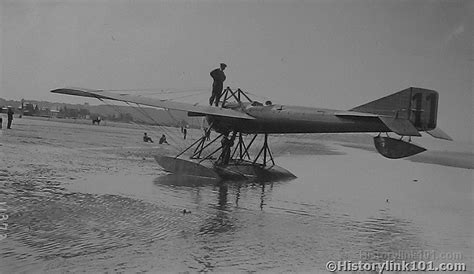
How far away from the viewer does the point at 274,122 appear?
9.14 feet

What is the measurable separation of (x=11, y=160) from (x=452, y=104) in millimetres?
2650

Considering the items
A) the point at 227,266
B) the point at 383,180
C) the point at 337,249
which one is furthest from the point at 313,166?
the point at 227,266

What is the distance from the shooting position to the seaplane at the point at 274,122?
87.6 inches

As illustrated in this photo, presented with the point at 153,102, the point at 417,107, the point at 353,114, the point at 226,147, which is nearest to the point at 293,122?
the point at 353,114

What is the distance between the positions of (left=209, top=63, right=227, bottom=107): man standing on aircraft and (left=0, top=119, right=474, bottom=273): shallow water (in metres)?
0.54

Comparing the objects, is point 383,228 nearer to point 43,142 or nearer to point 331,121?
point 331,121

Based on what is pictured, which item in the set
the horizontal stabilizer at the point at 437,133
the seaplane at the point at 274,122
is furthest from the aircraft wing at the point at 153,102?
the horizontal stabilizer at the point at 437,133

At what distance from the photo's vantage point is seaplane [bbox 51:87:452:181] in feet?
7.30

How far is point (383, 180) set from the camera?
286 centimetres

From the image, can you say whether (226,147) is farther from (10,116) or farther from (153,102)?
(10,116)

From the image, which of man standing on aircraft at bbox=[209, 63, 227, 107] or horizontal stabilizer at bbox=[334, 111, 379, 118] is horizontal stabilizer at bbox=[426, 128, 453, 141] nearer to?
horizontal stabilizer at bbox=[334, 111, 379, 118]

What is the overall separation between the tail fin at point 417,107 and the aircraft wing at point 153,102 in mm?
979

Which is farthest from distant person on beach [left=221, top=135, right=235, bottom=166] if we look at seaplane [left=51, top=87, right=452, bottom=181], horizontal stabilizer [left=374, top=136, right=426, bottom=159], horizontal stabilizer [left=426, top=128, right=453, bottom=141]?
horizontal stabilizer [left=426, top=128, right=453, bottom=141]

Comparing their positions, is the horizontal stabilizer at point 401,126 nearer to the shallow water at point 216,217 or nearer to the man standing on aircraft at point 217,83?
the shallow water at point 216,217
